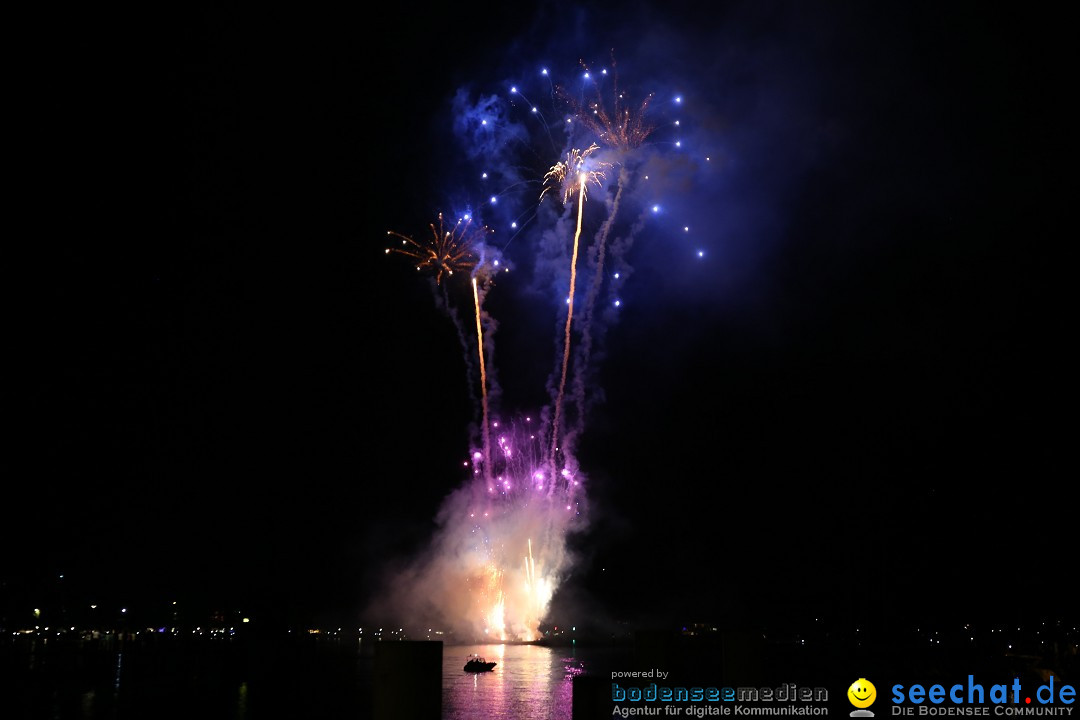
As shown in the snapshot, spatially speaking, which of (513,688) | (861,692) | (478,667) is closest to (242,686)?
(513,688)

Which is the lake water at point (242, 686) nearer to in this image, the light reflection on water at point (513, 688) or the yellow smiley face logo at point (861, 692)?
the light reflection on water at point (513, 688)

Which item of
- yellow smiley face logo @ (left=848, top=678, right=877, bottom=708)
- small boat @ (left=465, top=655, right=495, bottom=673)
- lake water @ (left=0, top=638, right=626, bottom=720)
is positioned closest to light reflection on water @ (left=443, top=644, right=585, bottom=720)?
lake water @ (left=0, top=638, right=626, bottom=720)

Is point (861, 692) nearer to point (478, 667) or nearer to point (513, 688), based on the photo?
point (513, 688)

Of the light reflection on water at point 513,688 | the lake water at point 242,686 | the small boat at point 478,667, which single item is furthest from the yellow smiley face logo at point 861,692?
the small boat at point 478,667

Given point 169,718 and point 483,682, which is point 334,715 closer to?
point 169,718

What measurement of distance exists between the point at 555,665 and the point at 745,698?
72.2 m

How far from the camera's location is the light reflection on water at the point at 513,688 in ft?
139

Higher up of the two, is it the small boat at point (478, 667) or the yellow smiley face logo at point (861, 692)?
the yellow smiley face logo at point (861, 692)

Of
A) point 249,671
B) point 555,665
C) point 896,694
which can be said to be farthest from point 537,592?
point 896,694

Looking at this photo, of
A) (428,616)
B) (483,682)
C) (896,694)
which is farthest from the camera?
(428,616)

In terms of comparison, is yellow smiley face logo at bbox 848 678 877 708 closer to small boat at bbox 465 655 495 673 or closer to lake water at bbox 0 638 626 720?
lake water at bbox 0 638 626 720

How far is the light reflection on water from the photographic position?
42.4m

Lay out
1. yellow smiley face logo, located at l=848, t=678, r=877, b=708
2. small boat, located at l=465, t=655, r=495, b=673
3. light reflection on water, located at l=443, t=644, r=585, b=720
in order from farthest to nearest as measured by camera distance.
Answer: small boat, located at l=465, t=655, r=495, b=673
light reflection on water, located at l=443, t=644, r=585, b=720
yellow smiley face logo, located at l=848, t=678, r=877, b=708

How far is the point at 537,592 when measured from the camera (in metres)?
92.4
